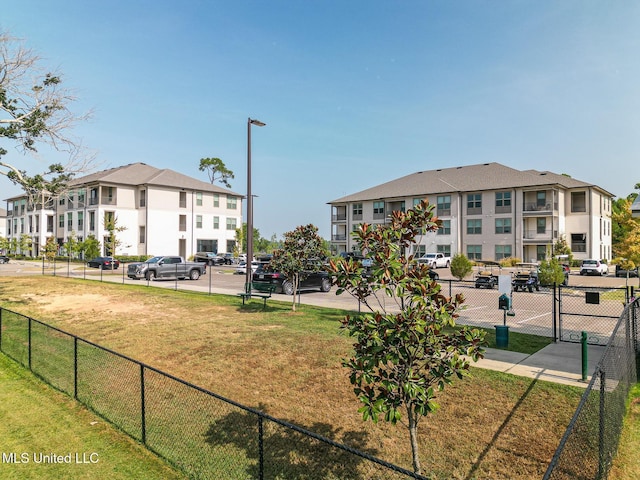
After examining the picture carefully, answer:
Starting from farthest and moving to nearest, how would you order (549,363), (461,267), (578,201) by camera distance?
(578,201), (461,267), (549,363)

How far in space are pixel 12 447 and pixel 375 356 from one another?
585 cm

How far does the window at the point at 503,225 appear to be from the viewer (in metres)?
51.5

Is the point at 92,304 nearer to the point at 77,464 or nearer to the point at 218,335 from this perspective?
the point at 218,335

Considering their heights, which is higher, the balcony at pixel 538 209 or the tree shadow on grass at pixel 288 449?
the balcony at pixel 538 209

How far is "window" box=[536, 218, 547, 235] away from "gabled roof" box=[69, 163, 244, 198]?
4341 cm

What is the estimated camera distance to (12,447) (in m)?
6.32

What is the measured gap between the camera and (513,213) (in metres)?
50.9

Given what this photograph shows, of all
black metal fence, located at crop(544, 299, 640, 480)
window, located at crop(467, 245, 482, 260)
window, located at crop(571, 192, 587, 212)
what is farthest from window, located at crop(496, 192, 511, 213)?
black metal fence, located at crop(544, 299, 640, 480)

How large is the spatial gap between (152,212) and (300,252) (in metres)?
46.7

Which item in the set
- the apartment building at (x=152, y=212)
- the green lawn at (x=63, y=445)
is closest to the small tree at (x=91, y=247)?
the apartment building at (x=152, y=212)

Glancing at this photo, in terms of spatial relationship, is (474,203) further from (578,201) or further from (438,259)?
(578,201)

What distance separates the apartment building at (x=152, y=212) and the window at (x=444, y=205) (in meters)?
31.5

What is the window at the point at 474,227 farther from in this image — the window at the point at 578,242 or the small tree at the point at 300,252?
the small tree at the point at 300,252

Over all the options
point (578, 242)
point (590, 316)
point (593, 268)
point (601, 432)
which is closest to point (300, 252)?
point (590, 316)
